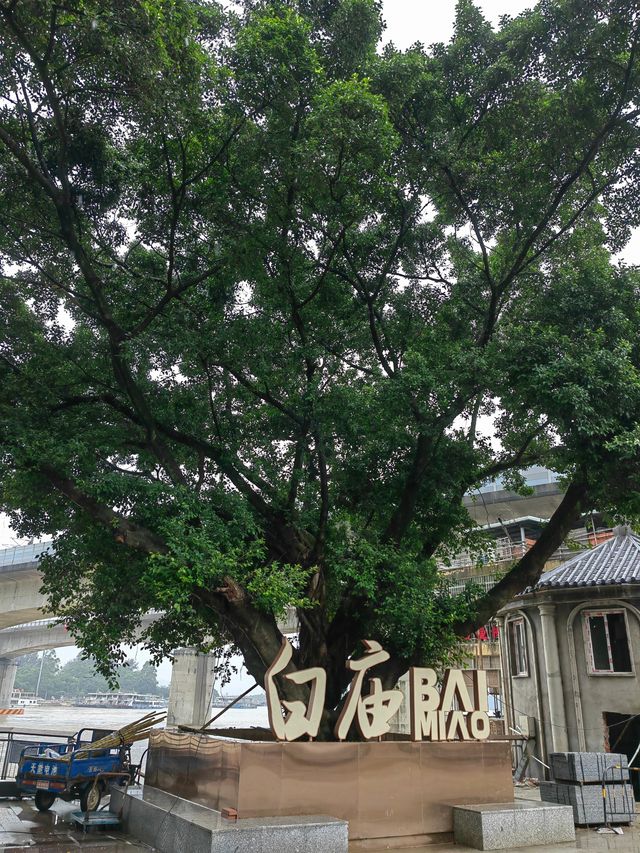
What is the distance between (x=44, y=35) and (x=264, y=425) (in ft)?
26.4

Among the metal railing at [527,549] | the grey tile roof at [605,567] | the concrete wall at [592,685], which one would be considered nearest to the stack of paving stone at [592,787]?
the concrete wall at [592,685]

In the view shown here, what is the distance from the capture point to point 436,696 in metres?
11.7

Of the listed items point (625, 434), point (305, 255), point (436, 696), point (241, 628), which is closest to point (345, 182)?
point (305, 255)

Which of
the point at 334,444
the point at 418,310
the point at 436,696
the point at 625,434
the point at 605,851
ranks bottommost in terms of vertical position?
→ the point at 605,851

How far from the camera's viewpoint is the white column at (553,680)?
18625 mm

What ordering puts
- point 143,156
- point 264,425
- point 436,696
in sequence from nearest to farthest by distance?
point 436,696 → point 143,156 → point 264,425

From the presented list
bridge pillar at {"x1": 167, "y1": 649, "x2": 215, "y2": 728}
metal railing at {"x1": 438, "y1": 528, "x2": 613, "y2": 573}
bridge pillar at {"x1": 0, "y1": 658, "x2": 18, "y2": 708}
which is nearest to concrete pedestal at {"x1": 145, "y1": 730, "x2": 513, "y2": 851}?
metal railing at {"x1": 438, "y1": 528, "x2": 613, "y2": 573}

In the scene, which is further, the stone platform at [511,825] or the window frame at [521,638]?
the window frame at [521,638]

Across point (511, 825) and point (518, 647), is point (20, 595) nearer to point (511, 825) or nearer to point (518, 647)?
point (518, 647)

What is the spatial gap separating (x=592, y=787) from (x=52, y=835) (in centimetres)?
992

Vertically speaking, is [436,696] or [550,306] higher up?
[550,306]

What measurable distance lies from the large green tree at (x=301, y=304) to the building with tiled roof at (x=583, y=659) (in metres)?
6.35

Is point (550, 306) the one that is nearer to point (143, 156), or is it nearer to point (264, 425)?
point (264, 425)

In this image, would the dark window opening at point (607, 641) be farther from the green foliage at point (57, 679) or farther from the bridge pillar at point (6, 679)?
the green foliage at point (57, 679)
